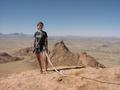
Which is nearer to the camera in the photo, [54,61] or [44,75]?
[44,75]

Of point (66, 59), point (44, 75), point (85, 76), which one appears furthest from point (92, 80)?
point (66, 59)

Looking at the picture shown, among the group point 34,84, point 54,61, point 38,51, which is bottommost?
point 54,61

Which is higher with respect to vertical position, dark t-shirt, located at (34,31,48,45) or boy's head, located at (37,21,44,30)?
boy's head, located at (37,21,44,30)

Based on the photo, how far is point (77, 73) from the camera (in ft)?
24.3

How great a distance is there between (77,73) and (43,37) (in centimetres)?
157

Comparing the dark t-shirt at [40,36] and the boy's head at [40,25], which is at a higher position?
the boy's head at [40,25]

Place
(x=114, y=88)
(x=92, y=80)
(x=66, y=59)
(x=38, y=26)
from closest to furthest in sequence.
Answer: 1. (x=114, y=88)
2. (x=92, y=80)
3. (x=38, y=26)
4. (x=66, y=59)

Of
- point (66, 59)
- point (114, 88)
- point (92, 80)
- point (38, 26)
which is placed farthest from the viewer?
point (66, 59)

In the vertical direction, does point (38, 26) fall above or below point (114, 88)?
above

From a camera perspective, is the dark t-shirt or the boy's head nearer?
the boy's head

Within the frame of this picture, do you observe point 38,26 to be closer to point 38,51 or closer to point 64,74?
point 38,51

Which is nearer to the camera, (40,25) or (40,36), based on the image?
(40,25)

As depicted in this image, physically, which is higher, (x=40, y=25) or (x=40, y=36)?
(x=40, y=25)

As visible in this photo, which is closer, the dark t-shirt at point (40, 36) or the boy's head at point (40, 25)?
the boy's head at point (40, 25)
